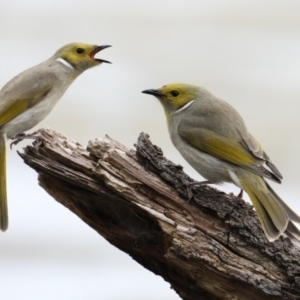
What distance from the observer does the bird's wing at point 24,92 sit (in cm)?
560

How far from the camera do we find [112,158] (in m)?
4.37

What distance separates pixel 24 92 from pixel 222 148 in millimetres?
1753

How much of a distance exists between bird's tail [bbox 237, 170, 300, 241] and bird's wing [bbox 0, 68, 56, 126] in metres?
1.86

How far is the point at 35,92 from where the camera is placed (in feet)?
19.1

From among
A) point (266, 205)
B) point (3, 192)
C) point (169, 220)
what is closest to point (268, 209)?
point (266, 205)

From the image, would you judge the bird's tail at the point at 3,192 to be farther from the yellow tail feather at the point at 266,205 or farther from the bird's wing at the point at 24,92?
the yellow tail feather at the point at 266,205

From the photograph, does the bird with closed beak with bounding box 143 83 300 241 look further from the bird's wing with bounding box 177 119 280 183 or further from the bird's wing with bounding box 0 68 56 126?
the bird's wing with bounding box 0 68 56 126

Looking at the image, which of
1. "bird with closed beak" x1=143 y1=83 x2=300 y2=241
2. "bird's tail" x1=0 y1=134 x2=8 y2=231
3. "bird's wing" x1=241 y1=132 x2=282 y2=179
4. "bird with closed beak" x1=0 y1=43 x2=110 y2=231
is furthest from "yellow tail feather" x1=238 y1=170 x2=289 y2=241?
"bird's tail" x1=0 y1=134 x2=8 y2=231

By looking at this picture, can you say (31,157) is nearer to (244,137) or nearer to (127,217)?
(127,217)

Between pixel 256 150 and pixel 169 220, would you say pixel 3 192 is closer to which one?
pixel 169 220

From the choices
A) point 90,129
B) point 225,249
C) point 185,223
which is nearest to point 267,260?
point 225,249

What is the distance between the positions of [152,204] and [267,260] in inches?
30.0

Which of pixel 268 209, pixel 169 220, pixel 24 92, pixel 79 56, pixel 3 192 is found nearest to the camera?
pixel 169 220

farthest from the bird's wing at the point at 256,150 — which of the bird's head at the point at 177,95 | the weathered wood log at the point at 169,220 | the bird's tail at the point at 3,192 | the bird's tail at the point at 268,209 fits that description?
the bird's tail at the point at 3,192
